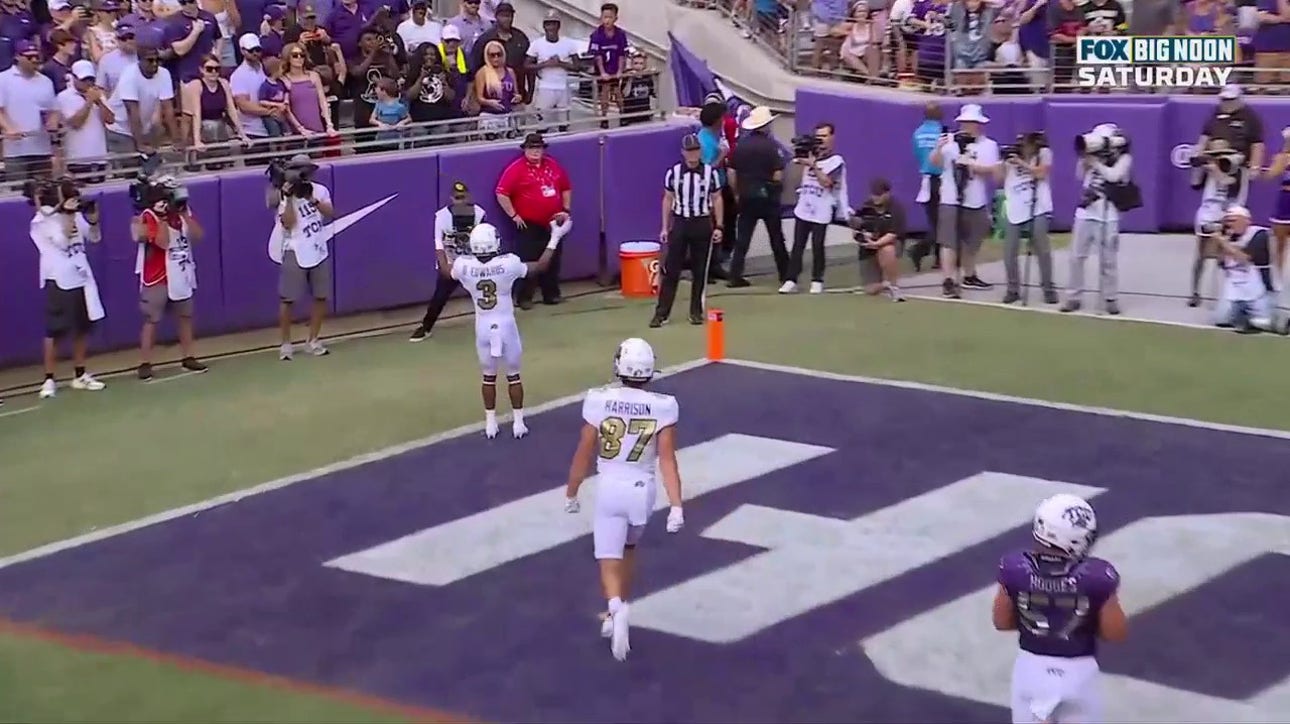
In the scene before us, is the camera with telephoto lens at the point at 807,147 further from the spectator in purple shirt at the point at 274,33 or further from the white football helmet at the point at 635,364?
the white football helmet at the point at 635,364

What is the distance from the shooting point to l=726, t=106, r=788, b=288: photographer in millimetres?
19875

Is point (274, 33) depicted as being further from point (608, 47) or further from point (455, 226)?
point (608, 47)

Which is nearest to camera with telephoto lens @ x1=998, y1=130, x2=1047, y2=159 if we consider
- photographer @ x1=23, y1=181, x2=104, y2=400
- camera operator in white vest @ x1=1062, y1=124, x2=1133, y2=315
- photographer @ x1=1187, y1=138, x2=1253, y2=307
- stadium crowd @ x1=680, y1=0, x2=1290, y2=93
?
camera operator in white vest @ x1=1062, y1=124, x2=1133, y2=315

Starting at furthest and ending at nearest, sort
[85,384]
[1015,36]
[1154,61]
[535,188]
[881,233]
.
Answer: [1015,36] → [1154,61] → [535,188] → [881,233] → [85,384]

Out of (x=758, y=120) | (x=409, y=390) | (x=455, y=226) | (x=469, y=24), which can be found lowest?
(x=409, y=390)

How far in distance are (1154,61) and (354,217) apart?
34.1 feet

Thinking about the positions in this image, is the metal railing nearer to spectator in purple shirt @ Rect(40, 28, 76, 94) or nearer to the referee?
spectator in purple shirt @ Rect(40, 28, 76, 94)

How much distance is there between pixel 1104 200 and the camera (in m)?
17.8

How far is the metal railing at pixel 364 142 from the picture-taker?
669 inches

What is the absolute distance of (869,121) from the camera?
77.5 feet

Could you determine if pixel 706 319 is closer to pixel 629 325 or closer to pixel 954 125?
pixel 629 325

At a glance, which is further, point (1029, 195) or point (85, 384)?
point (1029, 195)

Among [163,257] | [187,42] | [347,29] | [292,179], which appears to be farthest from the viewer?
[347,29]

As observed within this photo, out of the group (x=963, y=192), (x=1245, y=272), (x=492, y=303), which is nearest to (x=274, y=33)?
(x=492, y=303)
